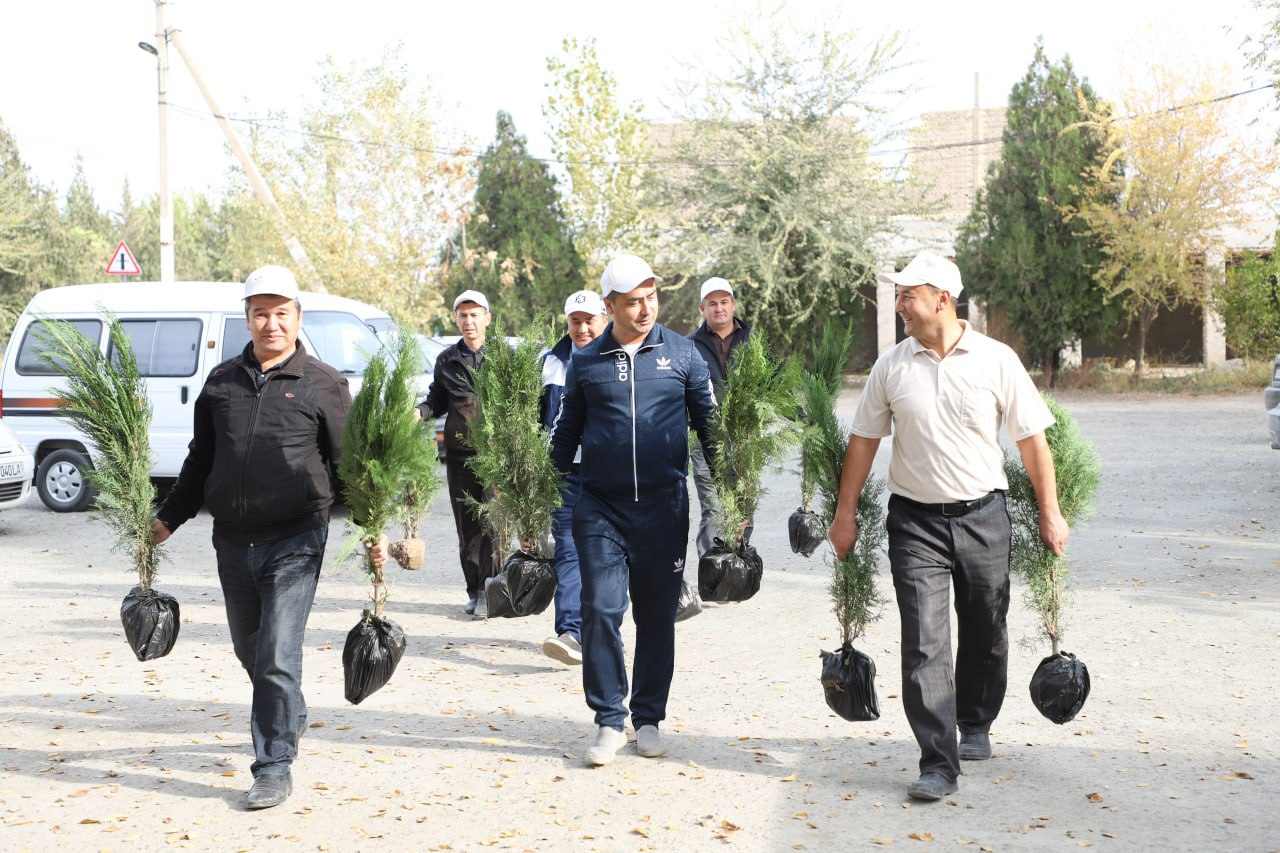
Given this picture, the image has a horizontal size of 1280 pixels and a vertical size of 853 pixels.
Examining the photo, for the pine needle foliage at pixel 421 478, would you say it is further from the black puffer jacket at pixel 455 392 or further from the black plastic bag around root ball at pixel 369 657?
the black puffer jacket at pixel 455 392

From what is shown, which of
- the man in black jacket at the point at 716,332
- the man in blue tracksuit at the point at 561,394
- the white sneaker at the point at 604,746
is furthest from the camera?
the man in black jacket at the point at 716,332

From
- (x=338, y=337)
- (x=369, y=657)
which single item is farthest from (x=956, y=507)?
(x=338, y=337)

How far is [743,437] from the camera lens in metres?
5.96

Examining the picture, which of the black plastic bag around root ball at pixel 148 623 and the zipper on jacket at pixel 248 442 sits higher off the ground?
the zipper on jacket at pixel 248 442

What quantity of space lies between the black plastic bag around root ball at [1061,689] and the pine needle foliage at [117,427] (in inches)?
148

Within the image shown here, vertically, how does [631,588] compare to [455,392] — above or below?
below

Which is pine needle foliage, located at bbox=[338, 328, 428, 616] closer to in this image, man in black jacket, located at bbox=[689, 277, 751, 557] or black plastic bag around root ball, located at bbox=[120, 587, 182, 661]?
black plastic bag around root ball, located at bbox=[120, 587, 182, 661]

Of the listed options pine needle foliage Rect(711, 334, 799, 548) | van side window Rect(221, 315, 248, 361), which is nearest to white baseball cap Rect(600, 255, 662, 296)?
pine needle foliage Rect(711, 334, 799, 548)

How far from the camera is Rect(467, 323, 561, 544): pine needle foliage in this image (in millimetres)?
6328

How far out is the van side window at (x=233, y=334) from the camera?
561 inches

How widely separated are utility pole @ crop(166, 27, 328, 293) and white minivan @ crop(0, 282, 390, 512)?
13.7 meters

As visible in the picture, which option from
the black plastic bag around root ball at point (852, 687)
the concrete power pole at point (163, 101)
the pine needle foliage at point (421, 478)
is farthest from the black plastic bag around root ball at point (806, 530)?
the concrete power pole at point (163, 101)

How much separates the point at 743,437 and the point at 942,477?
1116 mm

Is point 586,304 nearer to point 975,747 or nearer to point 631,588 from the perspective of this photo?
point 631,588
